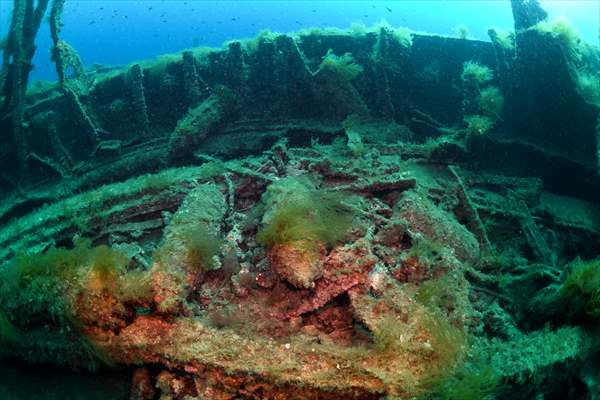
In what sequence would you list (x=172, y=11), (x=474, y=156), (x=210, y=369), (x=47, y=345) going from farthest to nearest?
(x=172, y=11)
(x=474, y=156)
(x=47, y=345)
(x=210, y=369)

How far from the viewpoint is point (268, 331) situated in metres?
3.21

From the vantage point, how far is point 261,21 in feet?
338

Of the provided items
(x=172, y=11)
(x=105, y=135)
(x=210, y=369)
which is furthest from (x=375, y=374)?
(x=172, y=11)

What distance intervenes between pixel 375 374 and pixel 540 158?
604 centimetres

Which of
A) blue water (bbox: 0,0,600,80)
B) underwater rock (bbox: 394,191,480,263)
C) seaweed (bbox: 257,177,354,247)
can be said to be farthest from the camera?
blue water (bbox: 0,0,600,80)

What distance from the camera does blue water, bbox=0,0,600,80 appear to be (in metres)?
79.1

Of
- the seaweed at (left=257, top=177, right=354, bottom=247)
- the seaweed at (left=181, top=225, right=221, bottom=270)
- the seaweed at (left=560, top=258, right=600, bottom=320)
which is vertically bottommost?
the seaweed at (left=560, top=258, right=600, bottom=320)

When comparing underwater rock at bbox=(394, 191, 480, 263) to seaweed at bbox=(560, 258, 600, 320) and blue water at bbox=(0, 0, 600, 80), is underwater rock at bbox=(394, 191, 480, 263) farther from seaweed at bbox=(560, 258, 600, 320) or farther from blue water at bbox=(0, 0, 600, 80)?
blue water at bbox=(0, 0, 600, 80)

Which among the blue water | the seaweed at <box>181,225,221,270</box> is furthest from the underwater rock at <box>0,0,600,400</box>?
the blue water

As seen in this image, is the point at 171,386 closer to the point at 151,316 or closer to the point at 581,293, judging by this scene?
the point at 151,316

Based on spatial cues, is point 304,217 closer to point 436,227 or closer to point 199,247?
point 199,247

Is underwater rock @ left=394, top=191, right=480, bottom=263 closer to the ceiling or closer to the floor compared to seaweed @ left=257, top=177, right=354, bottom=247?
closer to the floor

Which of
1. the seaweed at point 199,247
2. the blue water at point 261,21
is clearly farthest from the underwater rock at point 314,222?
the blue water at point 261,21

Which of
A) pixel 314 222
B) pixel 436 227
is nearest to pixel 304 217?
pixel 314 222
